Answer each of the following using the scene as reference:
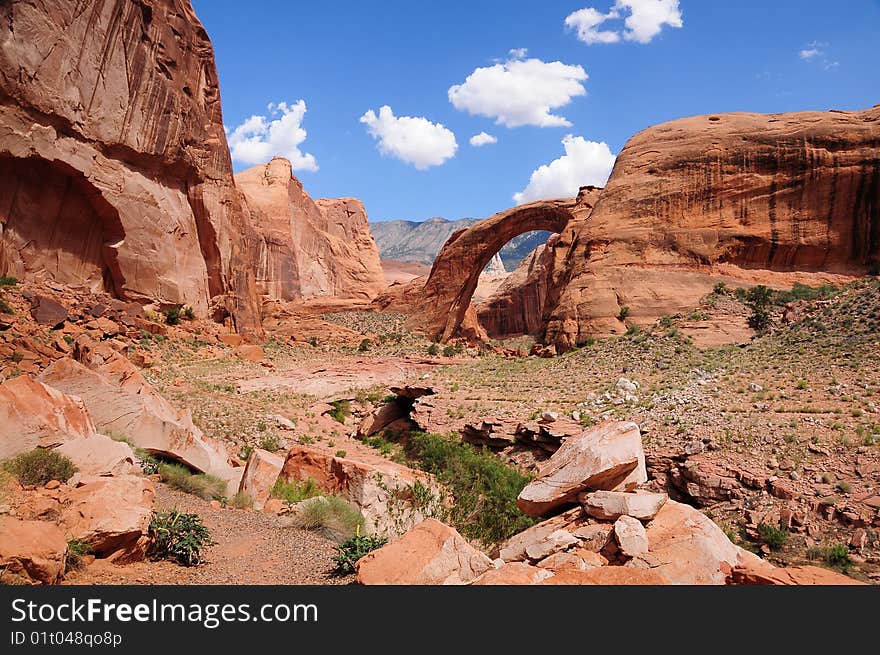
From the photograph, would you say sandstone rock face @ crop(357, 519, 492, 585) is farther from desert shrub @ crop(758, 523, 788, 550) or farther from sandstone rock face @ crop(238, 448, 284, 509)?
desert shrub @ crop(758, 523, 788, 550)

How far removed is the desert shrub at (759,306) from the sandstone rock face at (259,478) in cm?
1783

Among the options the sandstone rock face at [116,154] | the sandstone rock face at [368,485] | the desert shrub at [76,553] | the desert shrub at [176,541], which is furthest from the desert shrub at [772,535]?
the sandstone rock face at [116,154]

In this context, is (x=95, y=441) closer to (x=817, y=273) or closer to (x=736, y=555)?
(x=736, y=555)

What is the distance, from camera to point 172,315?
83.3 ft

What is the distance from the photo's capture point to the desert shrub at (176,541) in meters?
5.43

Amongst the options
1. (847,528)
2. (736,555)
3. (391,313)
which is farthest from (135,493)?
(391,313)

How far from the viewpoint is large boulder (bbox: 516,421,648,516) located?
257 inches

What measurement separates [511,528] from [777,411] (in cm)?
618

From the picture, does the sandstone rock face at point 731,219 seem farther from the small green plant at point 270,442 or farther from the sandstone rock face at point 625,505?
the sandstone rock face at point 625,505

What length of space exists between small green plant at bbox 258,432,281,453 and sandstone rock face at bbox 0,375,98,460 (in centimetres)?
568

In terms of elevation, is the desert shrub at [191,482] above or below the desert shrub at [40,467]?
below

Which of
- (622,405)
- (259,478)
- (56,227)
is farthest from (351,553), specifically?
(56,227)

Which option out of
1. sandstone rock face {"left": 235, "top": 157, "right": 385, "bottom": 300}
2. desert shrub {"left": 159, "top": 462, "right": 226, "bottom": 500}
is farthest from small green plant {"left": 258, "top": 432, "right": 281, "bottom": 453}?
sandstone rock face {"left": 235, "top": 157, "right": 385, "bottom": 300}

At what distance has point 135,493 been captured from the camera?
594cm
